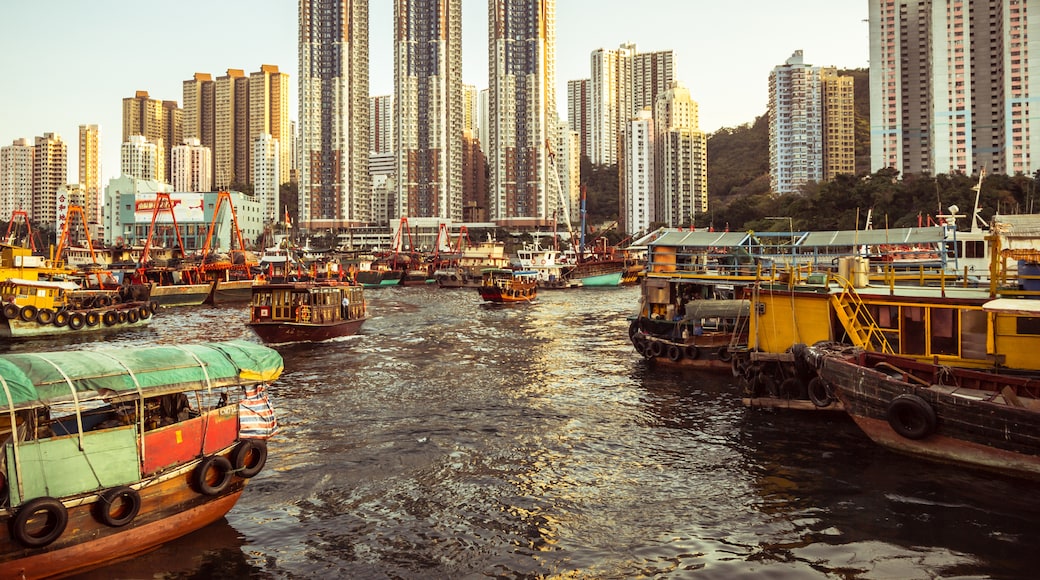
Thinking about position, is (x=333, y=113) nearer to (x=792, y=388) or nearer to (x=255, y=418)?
(x=792, y=388)

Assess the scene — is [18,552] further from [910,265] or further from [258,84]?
[258,84]

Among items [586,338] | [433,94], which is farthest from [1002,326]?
[433,94]

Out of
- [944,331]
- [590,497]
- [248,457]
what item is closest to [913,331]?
[944,331]

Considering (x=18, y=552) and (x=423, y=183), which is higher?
(x=423, y=183)

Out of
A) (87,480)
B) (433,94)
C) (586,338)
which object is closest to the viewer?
(87,480)

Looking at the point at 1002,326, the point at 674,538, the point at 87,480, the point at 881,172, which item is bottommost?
the point at 674,538

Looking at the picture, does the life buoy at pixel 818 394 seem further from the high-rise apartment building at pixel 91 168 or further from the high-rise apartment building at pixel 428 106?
the high-rise apartment building at pixel 91 168
